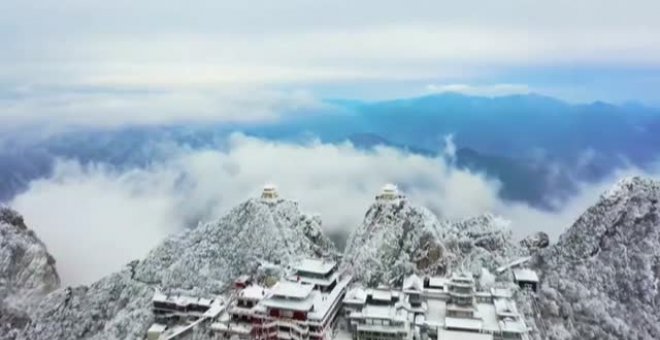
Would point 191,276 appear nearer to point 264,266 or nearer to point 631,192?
point 264,266

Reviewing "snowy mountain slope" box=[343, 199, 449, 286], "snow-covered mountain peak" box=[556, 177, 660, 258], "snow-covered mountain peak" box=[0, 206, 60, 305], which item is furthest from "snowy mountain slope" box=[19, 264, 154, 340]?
"snow-covered mountain peak" box=[556, 177, 660, 258]

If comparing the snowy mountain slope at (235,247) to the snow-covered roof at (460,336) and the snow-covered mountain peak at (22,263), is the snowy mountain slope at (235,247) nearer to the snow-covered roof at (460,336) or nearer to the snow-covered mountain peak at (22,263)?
the snow-covered mountain peak at (22,263)

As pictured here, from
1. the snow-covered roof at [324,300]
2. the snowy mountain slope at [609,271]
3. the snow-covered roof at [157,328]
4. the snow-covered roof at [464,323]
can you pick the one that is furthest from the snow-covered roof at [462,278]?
the snow-covered roof at [157,328]

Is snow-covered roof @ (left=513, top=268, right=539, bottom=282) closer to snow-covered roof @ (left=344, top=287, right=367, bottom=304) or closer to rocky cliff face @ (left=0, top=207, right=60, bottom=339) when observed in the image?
Result: snow-covered roof @ (left=344, top=287, right=367, bottom=304)

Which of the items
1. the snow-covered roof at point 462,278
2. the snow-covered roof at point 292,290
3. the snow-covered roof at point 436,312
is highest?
the snow-covered roof at point 462,278

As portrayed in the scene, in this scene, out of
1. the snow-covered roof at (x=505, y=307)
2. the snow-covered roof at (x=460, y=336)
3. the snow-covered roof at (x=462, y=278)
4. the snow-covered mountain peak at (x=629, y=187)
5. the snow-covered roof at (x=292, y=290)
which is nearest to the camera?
the snow-covered roof at (x=460, y=336)

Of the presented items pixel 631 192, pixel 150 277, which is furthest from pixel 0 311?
pixel 631 192
